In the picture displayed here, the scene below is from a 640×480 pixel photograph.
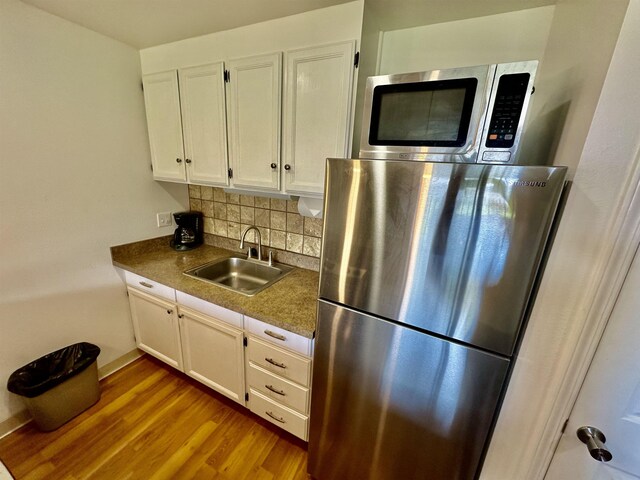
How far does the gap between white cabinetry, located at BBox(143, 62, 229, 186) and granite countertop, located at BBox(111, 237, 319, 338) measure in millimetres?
590

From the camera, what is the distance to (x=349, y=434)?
3.64 ft

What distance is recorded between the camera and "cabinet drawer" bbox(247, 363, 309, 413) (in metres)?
1.29

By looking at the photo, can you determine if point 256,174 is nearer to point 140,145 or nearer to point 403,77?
point 403,77

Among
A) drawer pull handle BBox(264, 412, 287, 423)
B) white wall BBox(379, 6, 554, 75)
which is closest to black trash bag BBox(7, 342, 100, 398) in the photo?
drawer pull handle BBox(264, 412, 287, 423)

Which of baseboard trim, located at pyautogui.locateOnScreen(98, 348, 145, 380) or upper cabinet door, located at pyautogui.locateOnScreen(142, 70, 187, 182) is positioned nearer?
upper cabinet door, located at pyautogui.locateOnScreen(142, 70, 187, 182)

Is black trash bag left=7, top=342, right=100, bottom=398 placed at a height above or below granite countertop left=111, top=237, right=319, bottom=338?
below

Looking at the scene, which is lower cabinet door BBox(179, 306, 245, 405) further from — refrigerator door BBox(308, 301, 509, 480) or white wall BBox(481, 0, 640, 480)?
white wall BBox(481, 0, 640, 480)

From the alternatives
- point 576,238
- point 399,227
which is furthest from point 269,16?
point 576,238

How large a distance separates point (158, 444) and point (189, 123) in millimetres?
1926

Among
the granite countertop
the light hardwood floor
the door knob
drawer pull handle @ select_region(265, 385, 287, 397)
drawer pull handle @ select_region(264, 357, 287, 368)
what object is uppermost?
the door knob

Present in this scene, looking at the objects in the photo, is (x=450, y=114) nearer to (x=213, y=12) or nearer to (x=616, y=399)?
(x=616, y=399)

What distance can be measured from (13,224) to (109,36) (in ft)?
4.05

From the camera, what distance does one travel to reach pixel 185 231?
210cm

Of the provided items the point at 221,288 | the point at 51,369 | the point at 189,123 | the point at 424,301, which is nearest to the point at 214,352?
the point at 221,288
